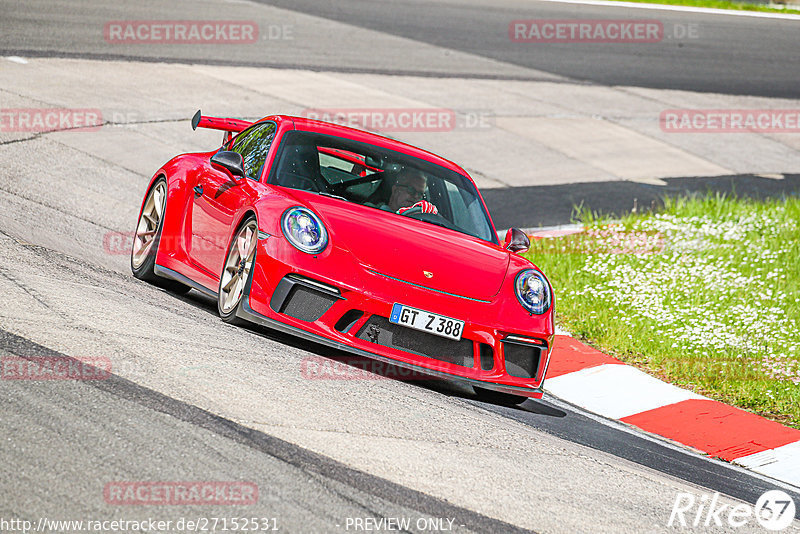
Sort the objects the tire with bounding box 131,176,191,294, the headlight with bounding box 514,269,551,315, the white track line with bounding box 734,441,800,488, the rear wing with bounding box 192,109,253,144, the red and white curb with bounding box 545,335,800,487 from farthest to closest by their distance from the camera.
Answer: the rear wing with bounding box 192,109,253,144
the tire with bounding box 131,176,191,294
the red and white curb with bounding box 545,335,800,487
the headlight with bounding box 514,269,551,315
the white track line with bounding box 734,441,800,488

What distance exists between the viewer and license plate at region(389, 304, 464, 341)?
5629 millimetres

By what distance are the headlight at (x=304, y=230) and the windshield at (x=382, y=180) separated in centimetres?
73

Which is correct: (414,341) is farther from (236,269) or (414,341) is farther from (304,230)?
(236,269)

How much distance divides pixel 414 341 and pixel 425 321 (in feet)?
0.40

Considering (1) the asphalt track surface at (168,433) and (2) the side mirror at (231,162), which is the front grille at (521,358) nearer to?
(1) the asphalt track surface at (168,433)

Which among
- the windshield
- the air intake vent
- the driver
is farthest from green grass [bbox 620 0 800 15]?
the air intake vent

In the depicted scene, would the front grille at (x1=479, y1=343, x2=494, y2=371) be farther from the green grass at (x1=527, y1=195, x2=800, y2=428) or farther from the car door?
the green grass at (x1=527, y1=195, x2=800, y2=428)

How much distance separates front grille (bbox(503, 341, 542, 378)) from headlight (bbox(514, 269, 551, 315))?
24 centimetres

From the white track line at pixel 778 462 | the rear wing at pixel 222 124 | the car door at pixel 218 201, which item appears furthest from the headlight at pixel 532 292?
the rear wing at pixel 222 124

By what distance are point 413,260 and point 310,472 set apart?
209 centimetres

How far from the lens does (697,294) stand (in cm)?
915

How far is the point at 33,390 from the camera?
169 inches

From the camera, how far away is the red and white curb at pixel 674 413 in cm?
628

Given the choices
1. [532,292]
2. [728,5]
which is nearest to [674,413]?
[532,292]
